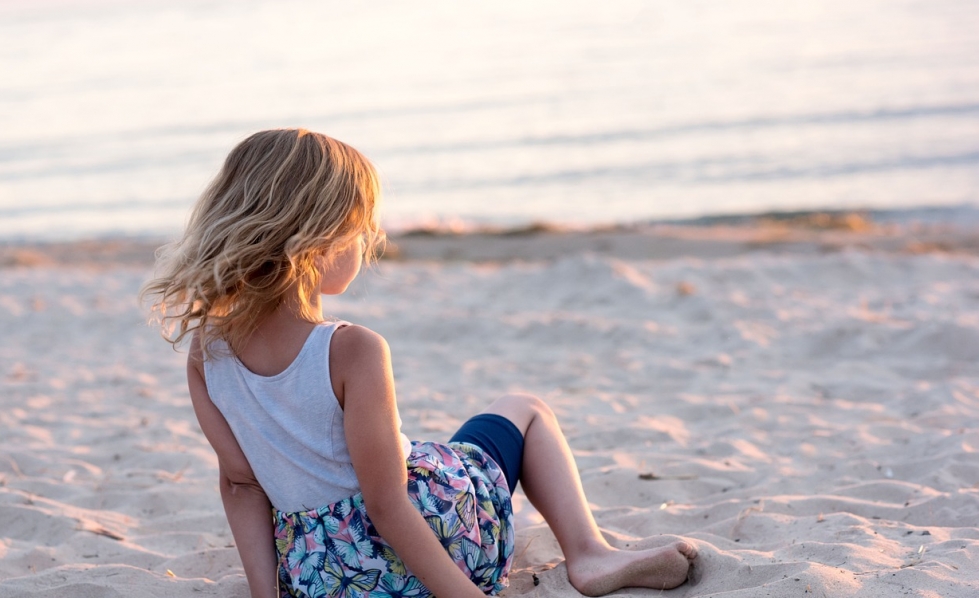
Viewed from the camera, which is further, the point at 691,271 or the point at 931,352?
the point at 691,271

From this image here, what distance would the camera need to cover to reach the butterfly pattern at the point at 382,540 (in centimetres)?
214

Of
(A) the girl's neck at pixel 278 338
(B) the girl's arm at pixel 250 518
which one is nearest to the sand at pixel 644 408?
(B) the girl's arm at pixel 250 518

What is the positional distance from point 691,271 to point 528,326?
5.95 ft

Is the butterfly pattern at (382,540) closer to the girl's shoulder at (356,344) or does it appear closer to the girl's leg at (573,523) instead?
the girl's leg at (573,523)

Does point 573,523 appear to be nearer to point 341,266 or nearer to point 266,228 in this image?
point 341,266

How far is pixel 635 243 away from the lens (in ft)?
30.2

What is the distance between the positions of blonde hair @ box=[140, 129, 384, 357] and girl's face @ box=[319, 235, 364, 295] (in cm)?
2

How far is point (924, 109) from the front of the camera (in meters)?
17.9

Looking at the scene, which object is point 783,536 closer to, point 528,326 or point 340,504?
point 340,504

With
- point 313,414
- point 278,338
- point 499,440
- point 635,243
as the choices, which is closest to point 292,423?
point 313,414

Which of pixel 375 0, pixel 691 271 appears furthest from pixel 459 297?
pixel 375 0

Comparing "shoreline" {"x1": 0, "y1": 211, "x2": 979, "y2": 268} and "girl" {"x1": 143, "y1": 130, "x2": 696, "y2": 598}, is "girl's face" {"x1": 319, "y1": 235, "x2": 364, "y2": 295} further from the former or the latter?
"shoreline" {"x1": 0, "y1": 211, "x2": 979, "y2": 268}

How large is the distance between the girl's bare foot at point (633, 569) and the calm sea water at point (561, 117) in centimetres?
1146

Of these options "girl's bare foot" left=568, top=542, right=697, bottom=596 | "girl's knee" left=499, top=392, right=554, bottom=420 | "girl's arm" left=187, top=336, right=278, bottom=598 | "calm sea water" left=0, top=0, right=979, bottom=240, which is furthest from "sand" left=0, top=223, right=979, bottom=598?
"calm sea water" left=0, top=0, right=979, bottom=240
